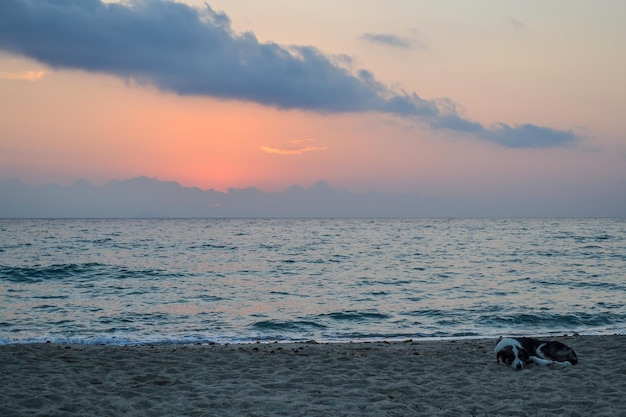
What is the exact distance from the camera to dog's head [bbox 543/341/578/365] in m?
9.62

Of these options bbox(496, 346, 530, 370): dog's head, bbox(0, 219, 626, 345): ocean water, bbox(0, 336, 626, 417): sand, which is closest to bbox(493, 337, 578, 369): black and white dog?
bbox(496, 346, 530, 370): dog's head

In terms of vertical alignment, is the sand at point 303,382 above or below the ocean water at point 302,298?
above

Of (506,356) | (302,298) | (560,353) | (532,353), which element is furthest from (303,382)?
(302,298)

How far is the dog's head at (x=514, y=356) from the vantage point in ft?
30.6

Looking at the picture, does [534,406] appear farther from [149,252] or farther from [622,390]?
[149,252]

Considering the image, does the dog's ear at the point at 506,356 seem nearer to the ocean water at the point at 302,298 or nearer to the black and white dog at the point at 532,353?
the black and white dog at the point at 532,353

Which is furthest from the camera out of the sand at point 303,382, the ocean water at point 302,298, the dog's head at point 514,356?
the ocean water at point 302,298

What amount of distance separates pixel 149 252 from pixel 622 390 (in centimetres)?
3846

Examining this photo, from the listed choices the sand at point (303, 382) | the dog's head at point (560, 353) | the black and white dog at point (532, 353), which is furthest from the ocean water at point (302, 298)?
the dog's head at point (560, 353)

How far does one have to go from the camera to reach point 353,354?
35.3 ft

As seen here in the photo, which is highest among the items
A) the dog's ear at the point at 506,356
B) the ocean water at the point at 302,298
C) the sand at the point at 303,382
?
the dog's ear at the point at 506,356

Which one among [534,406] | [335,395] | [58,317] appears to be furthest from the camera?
[58,317]

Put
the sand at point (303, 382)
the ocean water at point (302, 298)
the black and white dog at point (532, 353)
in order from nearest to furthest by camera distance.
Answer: the sand at point (303, 382) < the black and white dog at point (532, 353) < the ocean water at point (302, 298)

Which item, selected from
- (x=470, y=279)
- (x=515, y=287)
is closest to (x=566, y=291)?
(x=515, y=287)
